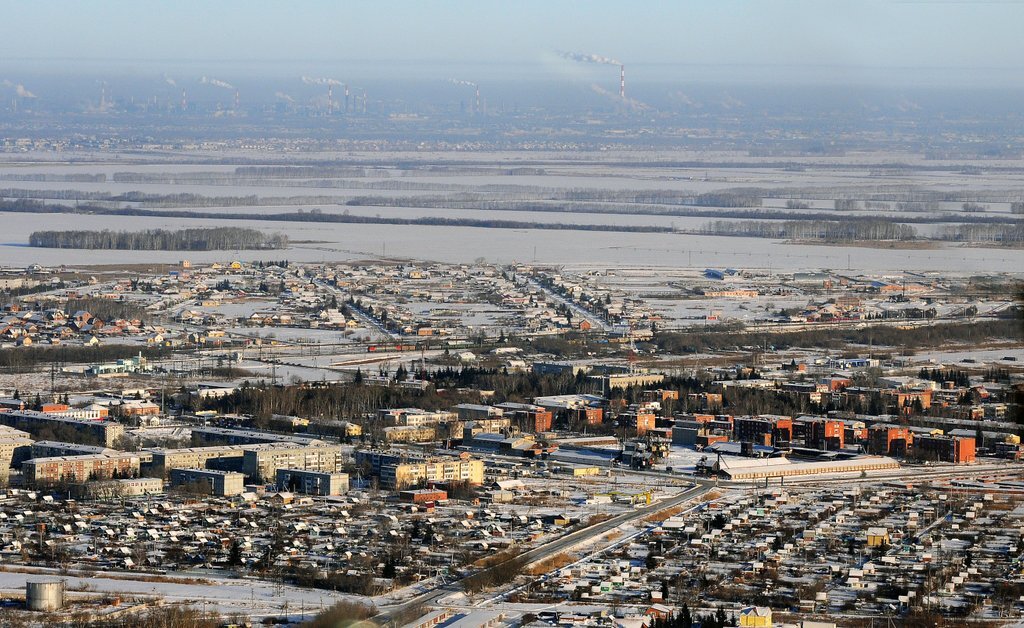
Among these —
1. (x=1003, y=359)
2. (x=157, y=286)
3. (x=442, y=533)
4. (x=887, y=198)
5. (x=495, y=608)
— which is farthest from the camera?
(x=887, y=198)

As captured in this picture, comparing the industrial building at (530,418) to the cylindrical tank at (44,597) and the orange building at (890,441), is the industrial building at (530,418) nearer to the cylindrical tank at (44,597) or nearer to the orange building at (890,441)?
A: the orange building at (890,441)

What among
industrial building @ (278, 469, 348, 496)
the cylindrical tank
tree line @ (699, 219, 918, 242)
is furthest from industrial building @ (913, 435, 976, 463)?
tree line @ (699, 219, 918, 242)

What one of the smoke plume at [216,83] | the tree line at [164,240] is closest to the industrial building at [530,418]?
the tree line at [164,240]

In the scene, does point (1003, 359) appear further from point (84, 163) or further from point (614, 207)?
point (84, 163)

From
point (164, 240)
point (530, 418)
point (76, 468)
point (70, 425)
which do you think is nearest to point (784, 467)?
point (530, 418)

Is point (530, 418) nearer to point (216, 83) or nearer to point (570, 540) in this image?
point (570, 540)

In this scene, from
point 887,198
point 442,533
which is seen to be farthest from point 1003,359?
point 887,198

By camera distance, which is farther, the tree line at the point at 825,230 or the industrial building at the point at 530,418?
the tree line at the point at 825,230
